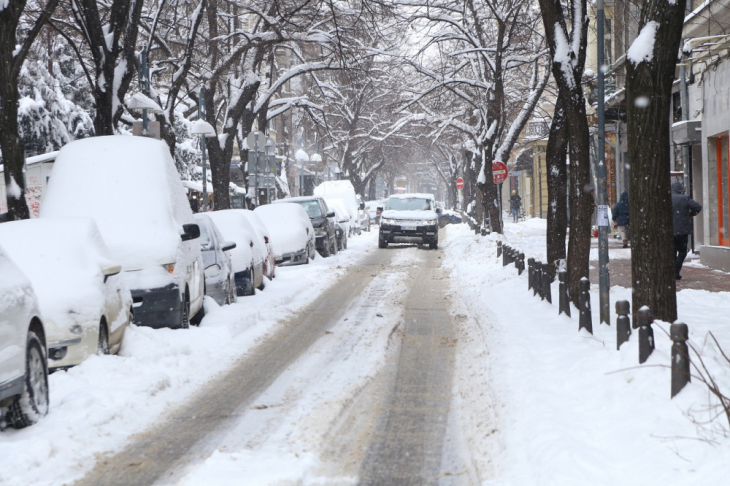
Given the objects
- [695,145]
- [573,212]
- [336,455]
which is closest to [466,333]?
[573,212]

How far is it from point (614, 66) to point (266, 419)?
84.3 ft

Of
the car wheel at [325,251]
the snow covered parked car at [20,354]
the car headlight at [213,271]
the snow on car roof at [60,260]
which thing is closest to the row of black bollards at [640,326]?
the snow covered parked car at [20,354]

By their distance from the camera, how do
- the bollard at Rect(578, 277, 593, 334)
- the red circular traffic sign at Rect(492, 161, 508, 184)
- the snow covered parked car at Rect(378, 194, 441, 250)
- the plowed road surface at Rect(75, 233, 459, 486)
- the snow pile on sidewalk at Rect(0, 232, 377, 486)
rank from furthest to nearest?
the snow covered parked car at Rect(378, 194, 441, 250)
the red circular traffic sign at Rect(492, 161, 508, 184)
the bollard at Rect(578, 277, 593, 334)
the snow pile on sidewalk at Rect(0, 232, 377, 486)
the plowed road surface at Rect(75, 233, 459, 486)

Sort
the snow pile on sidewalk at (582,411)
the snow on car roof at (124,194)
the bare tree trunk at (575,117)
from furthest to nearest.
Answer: the bare tree trunk at (575,117), the snow on car roof at (124,194), the snow pile on sidewalk at (582,411)

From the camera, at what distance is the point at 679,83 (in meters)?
25.6

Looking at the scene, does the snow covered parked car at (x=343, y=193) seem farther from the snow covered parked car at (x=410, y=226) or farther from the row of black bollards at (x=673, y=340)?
the row of black bollards at (x=673, y=340)

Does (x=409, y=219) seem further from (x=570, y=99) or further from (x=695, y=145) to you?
(x=570, y=99)

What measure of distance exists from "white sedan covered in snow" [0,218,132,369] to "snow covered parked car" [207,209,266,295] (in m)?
6.42

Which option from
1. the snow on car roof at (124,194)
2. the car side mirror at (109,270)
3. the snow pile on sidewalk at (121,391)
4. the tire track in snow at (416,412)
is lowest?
the tire track in snow at (416,412)

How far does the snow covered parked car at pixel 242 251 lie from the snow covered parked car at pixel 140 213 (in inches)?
120

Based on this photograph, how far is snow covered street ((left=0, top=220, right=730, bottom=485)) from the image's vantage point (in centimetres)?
556

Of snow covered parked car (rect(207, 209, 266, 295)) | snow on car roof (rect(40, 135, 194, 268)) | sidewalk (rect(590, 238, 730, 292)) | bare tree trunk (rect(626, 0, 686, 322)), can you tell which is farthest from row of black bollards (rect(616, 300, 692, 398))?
snow covered parked car (rect(207, 209, 266, 295))

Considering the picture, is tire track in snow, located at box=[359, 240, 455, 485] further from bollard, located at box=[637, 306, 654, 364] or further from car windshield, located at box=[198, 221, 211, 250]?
car windshield, located at box=[198, 221, 211, 250]

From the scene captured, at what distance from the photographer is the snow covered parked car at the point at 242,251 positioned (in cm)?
1612
